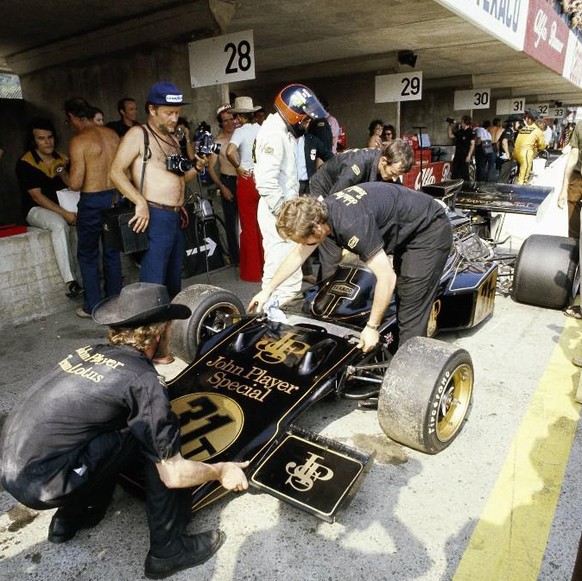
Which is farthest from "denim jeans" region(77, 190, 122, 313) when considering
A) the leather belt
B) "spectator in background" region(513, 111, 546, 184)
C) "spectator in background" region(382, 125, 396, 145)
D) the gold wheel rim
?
"spectator in background" region(513, 111, 546, 184)

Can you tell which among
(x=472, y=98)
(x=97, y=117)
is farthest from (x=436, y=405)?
(x=472, y=98)

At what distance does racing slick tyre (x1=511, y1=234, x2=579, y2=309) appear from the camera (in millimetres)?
4594

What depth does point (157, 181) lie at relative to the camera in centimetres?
374

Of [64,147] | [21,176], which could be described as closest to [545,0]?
[64,147]

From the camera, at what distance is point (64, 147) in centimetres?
898

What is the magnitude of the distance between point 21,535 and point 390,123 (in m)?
11.0

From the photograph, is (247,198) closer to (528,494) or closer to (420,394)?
(420,394)

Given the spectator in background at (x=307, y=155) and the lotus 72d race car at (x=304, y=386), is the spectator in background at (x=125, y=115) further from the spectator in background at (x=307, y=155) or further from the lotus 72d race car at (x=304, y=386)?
the lotus 72d race car at (x=304, y=386)

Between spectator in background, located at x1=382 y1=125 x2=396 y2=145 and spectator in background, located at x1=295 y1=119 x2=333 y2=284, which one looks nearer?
spectator in background, located at x1=295 y1=119 x2=333 y2=284

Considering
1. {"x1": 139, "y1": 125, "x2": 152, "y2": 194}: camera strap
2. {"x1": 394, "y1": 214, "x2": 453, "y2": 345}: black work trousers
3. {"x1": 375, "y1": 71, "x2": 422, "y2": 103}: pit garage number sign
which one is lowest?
{"x1": 394, "y1": 214, "x2": 453, "y2": 345}: black work trousers

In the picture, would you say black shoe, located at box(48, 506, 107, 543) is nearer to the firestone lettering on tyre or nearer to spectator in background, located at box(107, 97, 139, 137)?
the firestone lettering on tyre

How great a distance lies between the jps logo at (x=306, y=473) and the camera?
7.32 ft

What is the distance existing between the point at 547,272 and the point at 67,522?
4294 mm

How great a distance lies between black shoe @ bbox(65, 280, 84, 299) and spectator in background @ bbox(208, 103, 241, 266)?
1938 mm
